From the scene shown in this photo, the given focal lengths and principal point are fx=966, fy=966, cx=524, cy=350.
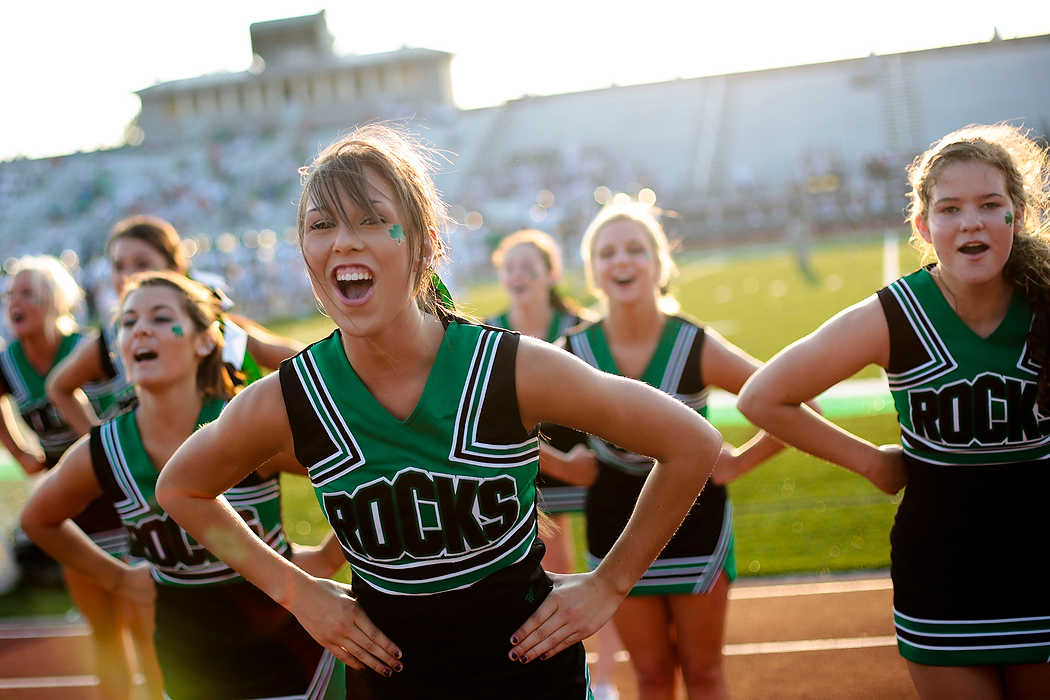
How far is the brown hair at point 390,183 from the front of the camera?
194cm

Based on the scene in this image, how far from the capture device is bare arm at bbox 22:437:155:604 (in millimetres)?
2893

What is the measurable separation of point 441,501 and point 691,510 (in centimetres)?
161

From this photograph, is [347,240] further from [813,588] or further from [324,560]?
[813,588]

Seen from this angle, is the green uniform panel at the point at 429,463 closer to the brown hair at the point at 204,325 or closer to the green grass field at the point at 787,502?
the green grass field at the point at 787,502

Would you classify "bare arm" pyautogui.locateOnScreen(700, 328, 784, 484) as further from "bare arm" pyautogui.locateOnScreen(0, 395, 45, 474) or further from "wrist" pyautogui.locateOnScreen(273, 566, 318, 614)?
"bare arm" pyautogui.locateOnScreen(0, 395, 45, 474)

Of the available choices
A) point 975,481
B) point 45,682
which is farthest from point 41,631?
point 975,481

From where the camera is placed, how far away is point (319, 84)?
6156cm

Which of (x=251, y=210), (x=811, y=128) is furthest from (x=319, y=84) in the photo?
(x=811, y=128)

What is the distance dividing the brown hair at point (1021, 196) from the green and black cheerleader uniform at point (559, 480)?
2.18 meters

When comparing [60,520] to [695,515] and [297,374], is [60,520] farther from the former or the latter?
[695,515]

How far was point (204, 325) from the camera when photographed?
3.14m

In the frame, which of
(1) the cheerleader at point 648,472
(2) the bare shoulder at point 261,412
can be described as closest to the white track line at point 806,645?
(1) the cheerleader at point 648,472

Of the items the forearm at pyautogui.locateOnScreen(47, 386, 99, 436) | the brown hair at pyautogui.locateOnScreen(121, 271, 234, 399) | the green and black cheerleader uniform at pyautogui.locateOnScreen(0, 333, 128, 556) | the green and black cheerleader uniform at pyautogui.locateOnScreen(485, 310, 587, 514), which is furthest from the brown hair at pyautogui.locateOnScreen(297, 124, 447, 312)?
the green and black cheerleader uniform at pyautogui.locateOnScreen(0, 333, 128, 556)

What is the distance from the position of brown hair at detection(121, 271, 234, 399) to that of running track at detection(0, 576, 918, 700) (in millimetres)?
2369
